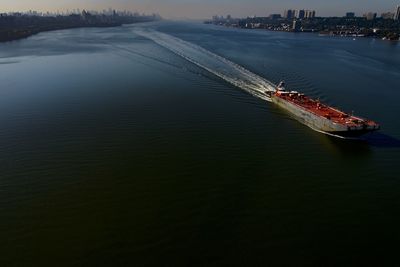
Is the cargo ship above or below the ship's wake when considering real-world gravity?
above

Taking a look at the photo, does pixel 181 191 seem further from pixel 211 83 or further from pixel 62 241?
pixel 211 83

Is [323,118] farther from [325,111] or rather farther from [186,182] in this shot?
[186,182]

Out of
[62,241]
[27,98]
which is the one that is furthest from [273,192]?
[27,98]

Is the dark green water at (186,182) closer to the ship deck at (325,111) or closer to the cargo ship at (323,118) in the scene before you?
the cargo ship at (323,118)

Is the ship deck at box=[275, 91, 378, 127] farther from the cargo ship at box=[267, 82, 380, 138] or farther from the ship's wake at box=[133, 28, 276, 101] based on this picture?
Answer: the ship's wake at box=[133, 28, 276, 101]

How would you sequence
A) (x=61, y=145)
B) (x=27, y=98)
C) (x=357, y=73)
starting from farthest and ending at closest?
1. (x=357, y=73)
2. (x=27, y=98)
3. (x=61, y=145)

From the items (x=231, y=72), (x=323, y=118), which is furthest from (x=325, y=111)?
(x=231, y=72)

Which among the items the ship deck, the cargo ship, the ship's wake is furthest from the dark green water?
the ship's wake

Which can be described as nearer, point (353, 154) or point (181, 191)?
point (181, 191)
